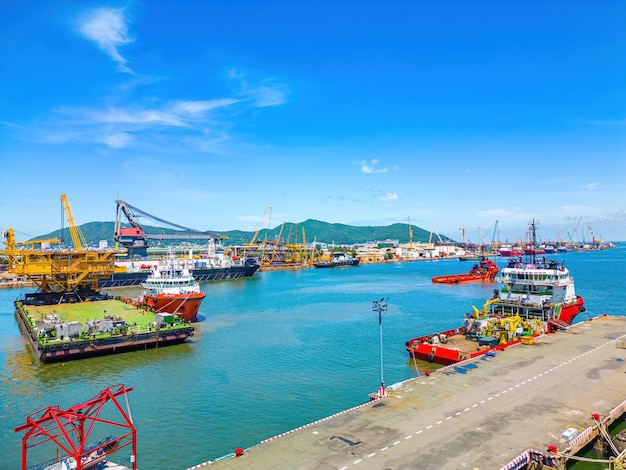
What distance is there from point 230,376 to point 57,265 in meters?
44.8

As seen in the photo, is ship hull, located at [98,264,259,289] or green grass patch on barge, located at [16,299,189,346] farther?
ship hull, located at [98,264,259,289]

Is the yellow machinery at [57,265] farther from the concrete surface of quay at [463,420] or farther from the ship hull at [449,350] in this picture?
the concrete surface of quay at [463,420]

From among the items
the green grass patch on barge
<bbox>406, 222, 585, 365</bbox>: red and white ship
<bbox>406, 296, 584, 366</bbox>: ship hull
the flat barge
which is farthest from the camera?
the green grass patch on barge

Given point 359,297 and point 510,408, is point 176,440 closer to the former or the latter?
point 510,408

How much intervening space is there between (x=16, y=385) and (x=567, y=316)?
56242 millimetres

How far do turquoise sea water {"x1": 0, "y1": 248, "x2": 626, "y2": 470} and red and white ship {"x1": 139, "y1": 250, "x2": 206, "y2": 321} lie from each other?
130 inches

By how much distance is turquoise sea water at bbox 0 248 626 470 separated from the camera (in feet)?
87.4

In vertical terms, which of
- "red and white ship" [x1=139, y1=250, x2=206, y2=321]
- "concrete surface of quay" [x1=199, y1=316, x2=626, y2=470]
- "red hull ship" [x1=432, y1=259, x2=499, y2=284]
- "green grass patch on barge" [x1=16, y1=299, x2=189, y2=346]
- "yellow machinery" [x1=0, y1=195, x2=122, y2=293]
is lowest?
"red hull ship" [x1=432, y1=259, x2=499, y2=284]

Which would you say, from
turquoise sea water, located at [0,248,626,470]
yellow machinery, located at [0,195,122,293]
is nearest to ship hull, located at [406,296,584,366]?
turquoise sea water, located at [0,248,626,470]

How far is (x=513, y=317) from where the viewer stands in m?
41.8

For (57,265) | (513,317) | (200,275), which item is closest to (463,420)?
(513,317)

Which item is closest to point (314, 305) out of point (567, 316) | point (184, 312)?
point (184, 312)

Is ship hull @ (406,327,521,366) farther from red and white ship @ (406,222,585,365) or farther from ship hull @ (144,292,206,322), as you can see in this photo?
ship hull @ (144,292,206,322)

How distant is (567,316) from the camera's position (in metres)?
49.4
